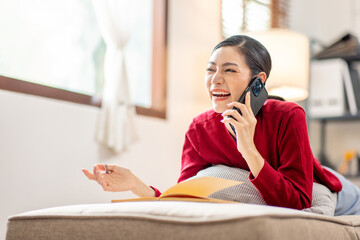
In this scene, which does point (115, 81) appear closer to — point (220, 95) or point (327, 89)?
point (220, 95)

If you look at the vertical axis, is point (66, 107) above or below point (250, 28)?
below

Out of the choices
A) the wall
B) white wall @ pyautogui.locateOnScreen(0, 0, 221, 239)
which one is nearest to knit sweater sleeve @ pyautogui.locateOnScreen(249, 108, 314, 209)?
white wall @ pyautogui.locateOnScreen(0, 0, 221, 239)

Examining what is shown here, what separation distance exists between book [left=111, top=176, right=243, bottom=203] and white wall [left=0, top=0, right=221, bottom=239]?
0.77 m

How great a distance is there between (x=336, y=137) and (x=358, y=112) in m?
0.45

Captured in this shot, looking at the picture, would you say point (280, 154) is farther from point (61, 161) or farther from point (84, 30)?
point (84, 30)

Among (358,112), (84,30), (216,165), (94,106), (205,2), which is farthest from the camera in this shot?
(358,112)

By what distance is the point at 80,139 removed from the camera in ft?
6.53

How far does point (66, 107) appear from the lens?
6.33 feet

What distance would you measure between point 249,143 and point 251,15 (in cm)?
249

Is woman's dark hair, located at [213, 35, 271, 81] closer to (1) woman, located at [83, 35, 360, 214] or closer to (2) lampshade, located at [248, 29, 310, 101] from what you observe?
(1) woman, located at [83, 35, 360, 214]

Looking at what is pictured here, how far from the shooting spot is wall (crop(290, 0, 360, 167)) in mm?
3582

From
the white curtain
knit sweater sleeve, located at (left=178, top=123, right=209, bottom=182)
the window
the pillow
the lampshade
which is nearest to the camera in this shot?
the pillow

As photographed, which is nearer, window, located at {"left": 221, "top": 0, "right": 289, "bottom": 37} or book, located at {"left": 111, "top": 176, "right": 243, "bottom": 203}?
book, located at {"left": 111, "top": 176, "right": 243, "bottom": 203}

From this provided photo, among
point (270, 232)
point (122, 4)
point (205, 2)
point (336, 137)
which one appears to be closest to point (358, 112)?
point (336, 137)
